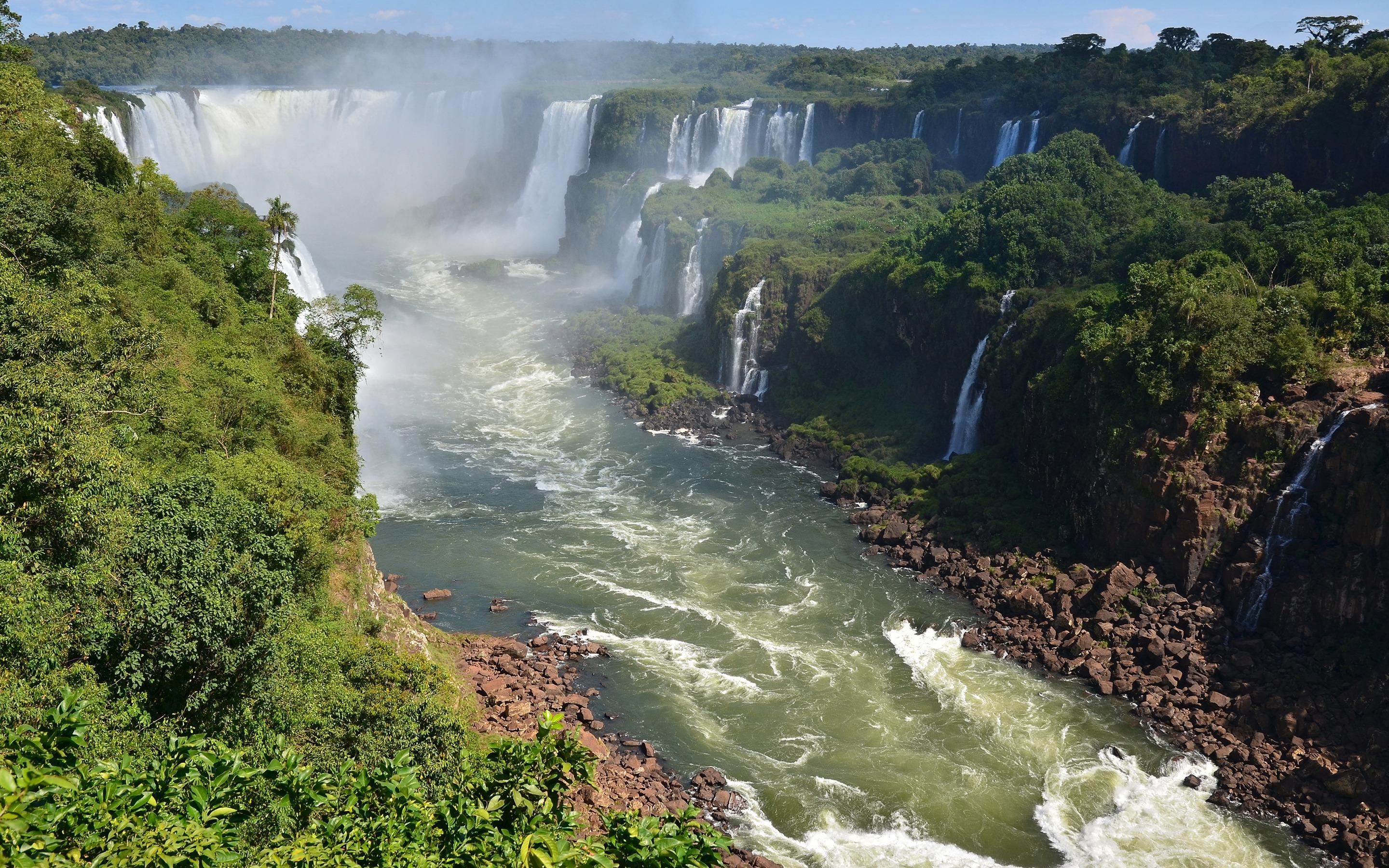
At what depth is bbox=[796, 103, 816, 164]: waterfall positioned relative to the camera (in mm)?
84312

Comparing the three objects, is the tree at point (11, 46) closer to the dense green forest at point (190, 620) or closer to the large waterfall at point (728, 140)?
the dense green forest at point (190, 620)

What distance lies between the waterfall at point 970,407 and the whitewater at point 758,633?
6.69 metres

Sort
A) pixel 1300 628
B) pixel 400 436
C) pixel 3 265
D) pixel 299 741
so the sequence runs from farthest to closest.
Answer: pixel 400 436 < pixel 1300 628 < pixel 3 265 < pixel 299 741

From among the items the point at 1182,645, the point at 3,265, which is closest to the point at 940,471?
the point at 1182,645

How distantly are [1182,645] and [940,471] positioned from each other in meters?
13.7

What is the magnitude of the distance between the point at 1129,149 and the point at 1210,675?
39.7m

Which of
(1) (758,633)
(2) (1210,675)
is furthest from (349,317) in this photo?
(2) (1210,675)

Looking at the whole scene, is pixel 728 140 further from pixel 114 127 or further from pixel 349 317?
pixel 349 317

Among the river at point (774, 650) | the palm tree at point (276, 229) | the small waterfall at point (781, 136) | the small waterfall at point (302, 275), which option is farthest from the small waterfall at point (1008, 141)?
the palm tree at point (276, 229)

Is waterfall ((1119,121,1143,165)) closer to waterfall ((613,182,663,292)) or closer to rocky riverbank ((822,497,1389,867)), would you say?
waterfall ((613,182,663,292))

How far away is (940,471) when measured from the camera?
135 ft

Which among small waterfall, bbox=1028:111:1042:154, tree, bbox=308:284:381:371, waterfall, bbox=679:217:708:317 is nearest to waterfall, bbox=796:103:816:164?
Result: small waterfall, bbox=1028:111:1042:154

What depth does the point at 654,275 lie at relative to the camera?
69.8m

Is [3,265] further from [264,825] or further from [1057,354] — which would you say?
[1057,354]
